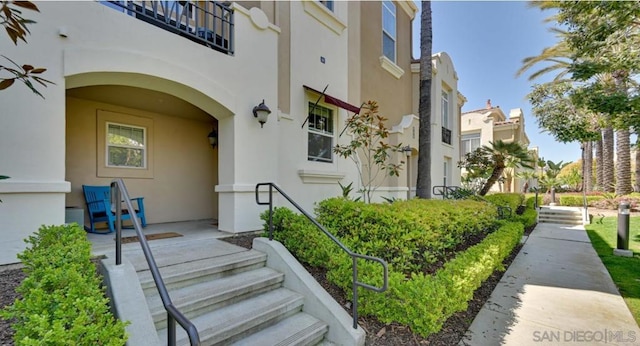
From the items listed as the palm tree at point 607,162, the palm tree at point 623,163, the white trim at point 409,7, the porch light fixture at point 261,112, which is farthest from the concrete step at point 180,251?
the palm tree at point 607,162

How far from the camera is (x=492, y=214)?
802cm

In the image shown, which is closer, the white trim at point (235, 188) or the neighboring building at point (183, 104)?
the neighboring building at point (183, 104)

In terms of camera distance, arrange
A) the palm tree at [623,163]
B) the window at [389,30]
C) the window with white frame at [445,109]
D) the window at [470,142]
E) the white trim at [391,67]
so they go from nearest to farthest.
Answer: the white trim at [391,67]
the window at [389,30]
the window with white frame at [445,109]
the palm tree at [623,163]
the window at [470,142]

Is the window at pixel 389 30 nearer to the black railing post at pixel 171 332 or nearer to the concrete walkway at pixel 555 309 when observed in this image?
the concrete walkway at pixel 555 309

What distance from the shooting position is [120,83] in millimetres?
4723

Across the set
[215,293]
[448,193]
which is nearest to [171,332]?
[215,293]

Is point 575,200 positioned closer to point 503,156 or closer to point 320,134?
point 503,156

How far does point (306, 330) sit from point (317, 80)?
6583mm

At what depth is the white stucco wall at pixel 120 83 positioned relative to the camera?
3629 mm

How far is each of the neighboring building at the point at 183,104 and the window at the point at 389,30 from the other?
1.00m

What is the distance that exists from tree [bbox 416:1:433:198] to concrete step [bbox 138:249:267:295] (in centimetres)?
590

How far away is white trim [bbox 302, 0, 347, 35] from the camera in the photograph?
779cm

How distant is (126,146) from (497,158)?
1438cm

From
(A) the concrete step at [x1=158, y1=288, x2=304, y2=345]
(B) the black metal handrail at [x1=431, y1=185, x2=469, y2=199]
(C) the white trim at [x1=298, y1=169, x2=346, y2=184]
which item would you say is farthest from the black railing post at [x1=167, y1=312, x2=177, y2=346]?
(B) the black metal handrail at [x1=431, y1=185, x2=469, y2=199]
